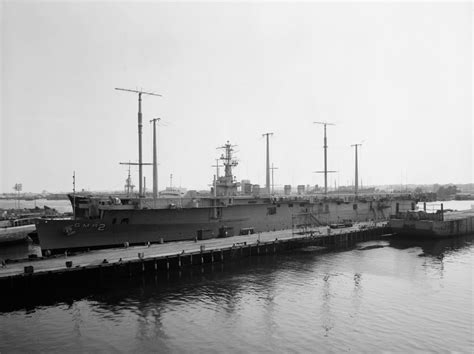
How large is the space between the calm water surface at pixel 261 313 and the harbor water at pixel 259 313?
0.19ft

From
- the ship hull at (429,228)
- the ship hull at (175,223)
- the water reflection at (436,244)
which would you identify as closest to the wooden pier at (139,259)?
the ship hull at (175,223)

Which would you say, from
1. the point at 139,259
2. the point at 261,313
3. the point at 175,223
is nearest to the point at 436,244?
the point at 175,223

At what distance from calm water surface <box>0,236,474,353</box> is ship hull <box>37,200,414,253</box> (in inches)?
359

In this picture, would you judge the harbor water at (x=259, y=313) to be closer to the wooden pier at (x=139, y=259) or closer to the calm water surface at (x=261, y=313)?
the calm water surface at (x=261, y=313)

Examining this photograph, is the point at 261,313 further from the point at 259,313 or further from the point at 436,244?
the point at 436,244

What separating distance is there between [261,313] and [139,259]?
10.8 m

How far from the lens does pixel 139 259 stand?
84.1 ft

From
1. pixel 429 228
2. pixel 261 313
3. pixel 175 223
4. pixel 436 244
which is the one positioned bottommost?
pixel 436 244

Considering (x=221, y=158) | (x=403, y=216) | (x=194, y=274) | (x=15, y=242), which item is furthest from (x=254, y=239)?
(x=15, y=242)

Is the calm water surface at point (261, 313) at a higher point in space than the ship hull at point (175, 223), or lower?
lower

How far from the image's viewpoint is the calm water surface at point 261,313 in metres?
15.5

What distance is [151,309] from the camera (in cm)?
1964

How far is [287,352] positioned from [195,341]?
4.12 meters

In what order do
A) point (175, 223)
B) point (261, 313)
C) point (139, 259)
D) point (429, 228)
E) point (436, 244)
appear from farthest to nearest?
1. point (429, 228)
2. point (436, 244)
3. point (175, 223)
4. point (139, 259)
5. point (261, 313)
